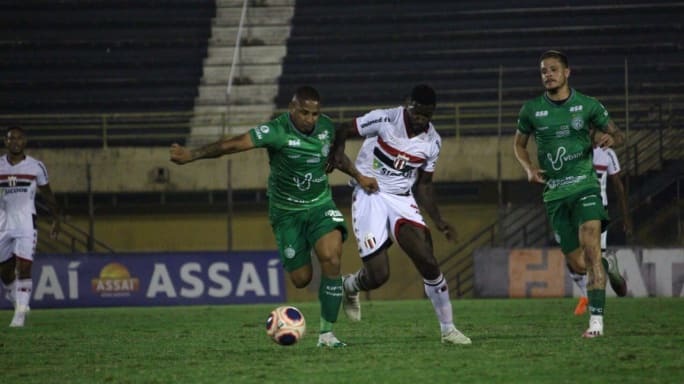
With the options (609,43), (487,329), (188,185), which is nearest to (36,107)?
(188,185)

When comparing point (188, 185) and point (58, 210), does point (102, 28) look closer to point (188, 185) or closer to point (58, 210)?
point (188, 185)

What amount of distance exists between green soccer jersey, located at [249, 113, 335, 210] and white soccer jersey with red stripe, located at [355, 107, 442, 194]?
0.81 m

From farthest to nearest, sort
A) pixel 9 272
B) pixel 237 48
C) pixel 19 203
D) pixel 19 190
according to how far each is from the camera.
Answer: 1. pixel 237 48
2. pixel 9 272
3. pixel 19 190
4. pixel 19 203

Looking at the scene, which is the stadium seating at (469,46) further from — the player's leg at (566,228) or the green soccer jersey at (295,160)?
the green soccer jersey at (295,160)

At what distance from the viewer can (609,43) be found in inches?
1164

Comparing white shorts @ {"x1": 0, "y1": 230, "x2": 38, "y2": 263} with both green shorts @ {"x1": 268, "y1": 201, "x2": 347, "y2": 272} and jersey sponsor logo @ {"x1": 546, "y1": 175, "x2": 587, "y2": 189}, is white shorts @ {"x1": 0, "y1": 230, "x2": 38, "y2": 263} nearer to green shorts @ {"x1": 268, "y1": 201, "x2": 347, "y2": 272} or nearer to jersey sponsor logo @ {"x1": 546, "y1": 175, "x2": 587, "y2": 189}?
green shorts @ {"x1": 268, "y1": 201, "x2": 347, "y2": 272}

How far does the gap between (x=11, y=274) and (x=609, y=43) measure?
56.6 ft

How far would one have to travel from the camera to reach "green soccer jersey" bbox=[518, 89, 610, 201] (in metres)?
11.4

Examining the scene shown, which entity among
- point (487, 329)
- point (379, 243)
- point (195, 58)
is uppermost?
point (195, 58)

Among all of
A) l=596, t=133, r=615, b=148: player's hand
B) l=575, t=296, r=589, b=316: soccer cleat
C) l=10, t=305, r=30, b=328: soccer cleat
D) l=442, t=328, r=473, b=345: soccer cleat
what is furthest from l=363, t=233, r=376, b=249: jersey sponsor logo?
l=10, t=305, r=30, b=328: soccer cleat

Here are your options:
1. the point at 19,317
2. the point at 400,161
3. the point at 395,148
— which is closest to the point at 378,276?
the point at 400,161

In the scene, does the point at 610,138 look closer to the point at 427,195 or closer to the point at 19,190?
the point at 427,195

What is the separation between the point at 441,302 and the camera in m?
11.0

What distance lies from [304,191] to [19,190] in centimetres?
627
